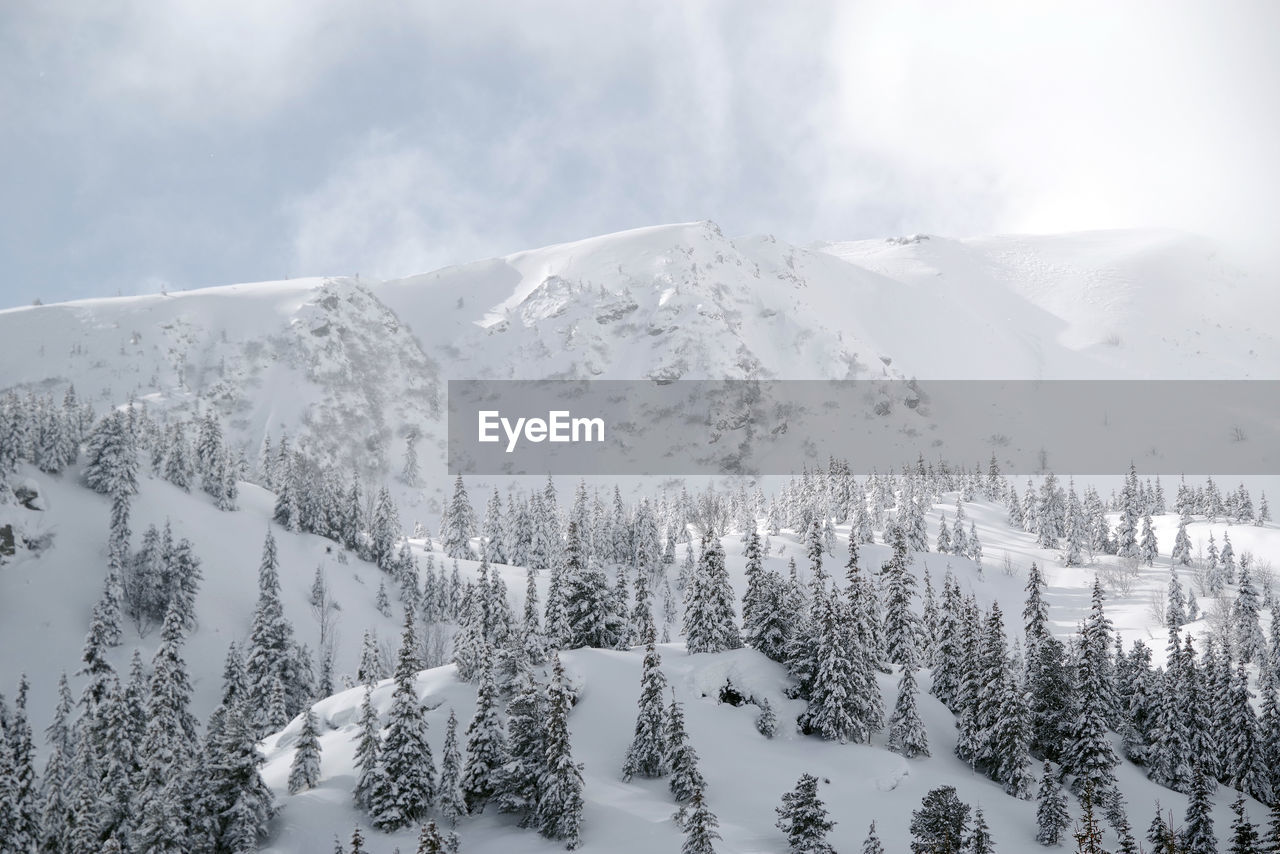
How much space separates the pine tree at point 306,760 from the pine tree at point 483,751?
9.27 meters

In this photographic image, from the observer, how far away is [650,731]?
152ft

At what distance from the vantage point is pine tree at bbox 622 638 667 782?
45.9 metres

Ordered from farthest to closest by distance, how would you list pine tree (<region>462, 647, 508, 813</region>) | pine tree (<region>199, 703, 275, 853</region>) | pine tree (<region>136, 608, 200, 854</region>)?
pine tree (<region>462, 647, 508, 813</region>) < pine tree (<region>199, 703, 275, 853</region>) < pine tree (<region>136, 608, 200, 854</region>)

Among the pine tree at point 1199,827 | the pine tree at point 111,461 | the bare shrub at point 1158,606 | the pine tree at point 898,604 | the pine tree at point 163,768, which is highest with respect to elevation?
the pine tree at point 111,461

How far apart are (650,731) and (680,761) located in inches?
140

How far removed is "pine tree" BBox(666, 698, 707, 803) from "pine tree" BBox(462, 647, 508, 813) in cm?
957

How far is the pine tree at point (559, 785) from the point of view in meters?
40.3

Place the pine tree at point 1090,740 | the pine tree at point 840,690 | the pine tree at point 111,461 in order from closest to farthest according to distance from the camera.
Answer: the pine tree at point 1090,740 → the pine tree at point 840,690 → the pine tree at point 111,461

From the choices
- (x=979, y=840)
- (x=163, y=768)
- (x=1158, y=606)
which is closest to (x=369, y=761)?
(x=163, y=768)

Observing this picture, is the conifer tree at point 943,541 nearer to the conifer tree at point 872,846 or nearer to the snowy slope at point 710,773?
the snowy slope at point 710,773

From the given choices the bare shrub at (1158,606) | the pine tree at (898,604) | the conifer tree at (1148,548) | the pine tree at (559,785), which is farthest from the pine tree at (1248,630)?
the pine tree at (559,785)

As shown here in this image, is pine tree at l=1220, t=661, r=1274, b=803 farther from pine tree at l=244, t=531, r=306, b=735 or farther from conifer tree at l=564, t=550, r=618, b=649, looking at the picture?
pine tree at l=244, t=531, r=306, b=735

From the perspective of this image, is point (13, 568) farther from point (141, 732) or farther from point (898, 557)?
point (898, 557)

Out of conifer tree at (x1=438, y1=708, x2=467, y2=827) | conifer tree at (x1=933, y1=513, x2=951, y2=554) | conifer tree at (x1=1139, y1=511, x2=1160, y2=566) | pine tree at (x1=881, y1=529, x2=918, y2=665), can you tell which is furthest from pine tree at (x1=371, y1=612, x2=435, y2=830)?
conifer tree at (x1=1139, y1=511, x2=1160, y2=566)
